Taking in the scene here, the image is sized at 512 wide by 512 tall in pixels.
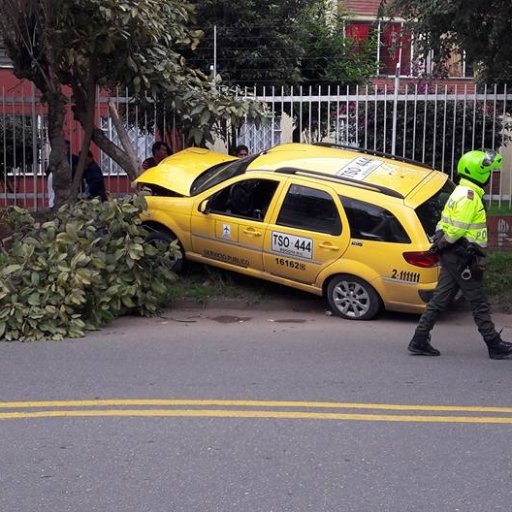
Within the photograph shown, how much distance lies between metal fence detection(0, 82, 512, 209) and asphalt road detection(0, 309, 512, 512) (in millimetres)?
4682

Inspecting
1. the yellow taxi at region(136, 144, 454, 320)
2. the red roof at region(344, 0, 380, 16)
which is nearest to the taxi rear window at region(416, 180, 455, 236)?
the yellow taxi at region(136, 144, 454, 320)

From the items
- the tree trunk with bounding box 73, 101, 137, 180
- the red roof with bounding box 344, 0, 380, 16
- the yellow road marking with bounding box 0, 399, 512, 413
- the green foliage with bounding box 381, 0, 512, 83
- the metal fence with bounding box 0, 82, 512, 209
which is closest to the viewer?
the yellow road marking with bounding box 0, 399, 512, 413

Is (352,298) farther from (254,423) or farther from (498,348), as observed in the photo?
(254,423)

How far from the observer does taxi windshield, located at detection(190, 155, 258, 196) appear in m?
9.23

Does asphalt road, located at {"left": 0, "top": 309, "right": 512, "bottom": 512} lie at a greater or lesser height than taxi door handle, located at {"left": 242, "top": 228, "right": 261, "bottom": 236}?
lesser

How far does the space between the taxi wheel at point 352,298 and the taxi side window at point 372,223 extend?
0.50m

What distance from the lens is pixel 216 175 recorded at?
949 centimetres

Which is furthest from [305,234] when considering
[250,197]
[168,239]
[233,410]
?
[233,410]

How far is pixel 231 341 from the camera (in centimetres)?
759

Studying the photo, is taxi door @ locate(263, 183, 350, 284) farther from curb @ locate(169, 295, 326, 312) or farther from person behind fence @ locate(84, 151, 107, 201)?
person behind fence @ locate(84, 151, 107, 201)

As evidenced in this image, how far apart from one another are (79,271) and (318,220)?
2594 millimetres

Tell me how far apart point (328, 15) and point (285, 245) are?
44.4ft

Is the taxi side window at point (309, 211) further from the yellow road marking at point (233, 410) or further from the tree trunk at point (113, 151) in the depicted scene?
the tree trunk at point (113, 151)

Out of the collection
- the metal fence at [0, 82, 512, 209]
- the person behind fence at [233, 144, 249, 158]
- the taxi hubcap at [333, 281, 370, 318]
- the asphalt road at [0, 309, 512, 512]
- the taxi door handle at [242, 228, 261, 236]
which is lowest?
the asphalt road at [0, 309, 512, 512]
